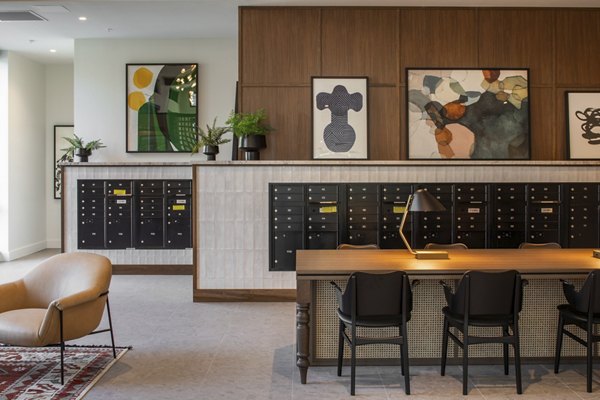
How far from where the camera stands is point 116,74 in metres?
8.63

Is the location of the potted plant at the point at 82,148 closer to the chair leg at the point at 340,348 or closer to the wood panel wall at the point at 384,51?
the wood panel wall at the point at 384,51

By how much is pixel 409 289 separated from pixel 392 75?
3.94 meters

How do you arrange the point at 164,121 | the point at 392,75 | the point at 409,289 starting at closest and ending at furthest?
1. the point at 409,289
2. the point at 392,75
3. the point at 164,121

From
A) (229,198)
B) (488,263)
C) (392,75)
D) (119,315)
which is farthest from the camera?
(392,75)

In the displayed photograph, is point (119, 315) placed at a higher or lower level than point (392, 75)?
lower

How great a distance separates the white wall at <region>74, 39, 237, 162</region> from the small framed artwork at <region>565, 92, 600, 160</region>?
193 inches

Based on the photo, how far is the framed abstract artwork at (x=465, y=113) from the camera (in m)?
6.79

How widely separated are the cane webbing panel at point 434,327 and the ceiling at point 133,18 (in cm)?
399

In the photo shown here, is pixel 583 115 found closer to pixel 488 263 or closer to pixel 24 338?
pixel 488 263

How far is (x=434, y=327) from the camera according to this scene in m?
4.16

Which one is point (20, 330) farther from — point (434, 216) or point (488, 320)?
point (434, 216)

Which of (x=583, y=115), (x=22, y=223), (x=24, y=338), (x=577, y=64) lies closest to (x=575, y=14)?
(x=577, y=64)

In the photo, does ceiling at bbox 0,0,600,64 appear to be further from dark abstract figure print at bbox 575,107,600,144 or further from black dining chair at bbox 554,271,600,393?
black dining chair at bbox 554,271,600,393

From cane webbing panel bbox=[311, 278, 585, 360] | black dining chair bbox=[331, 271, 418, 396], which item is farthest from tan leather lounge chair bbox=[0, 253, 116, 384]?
black dining chair bbox=[331, 271, 418, 396]
